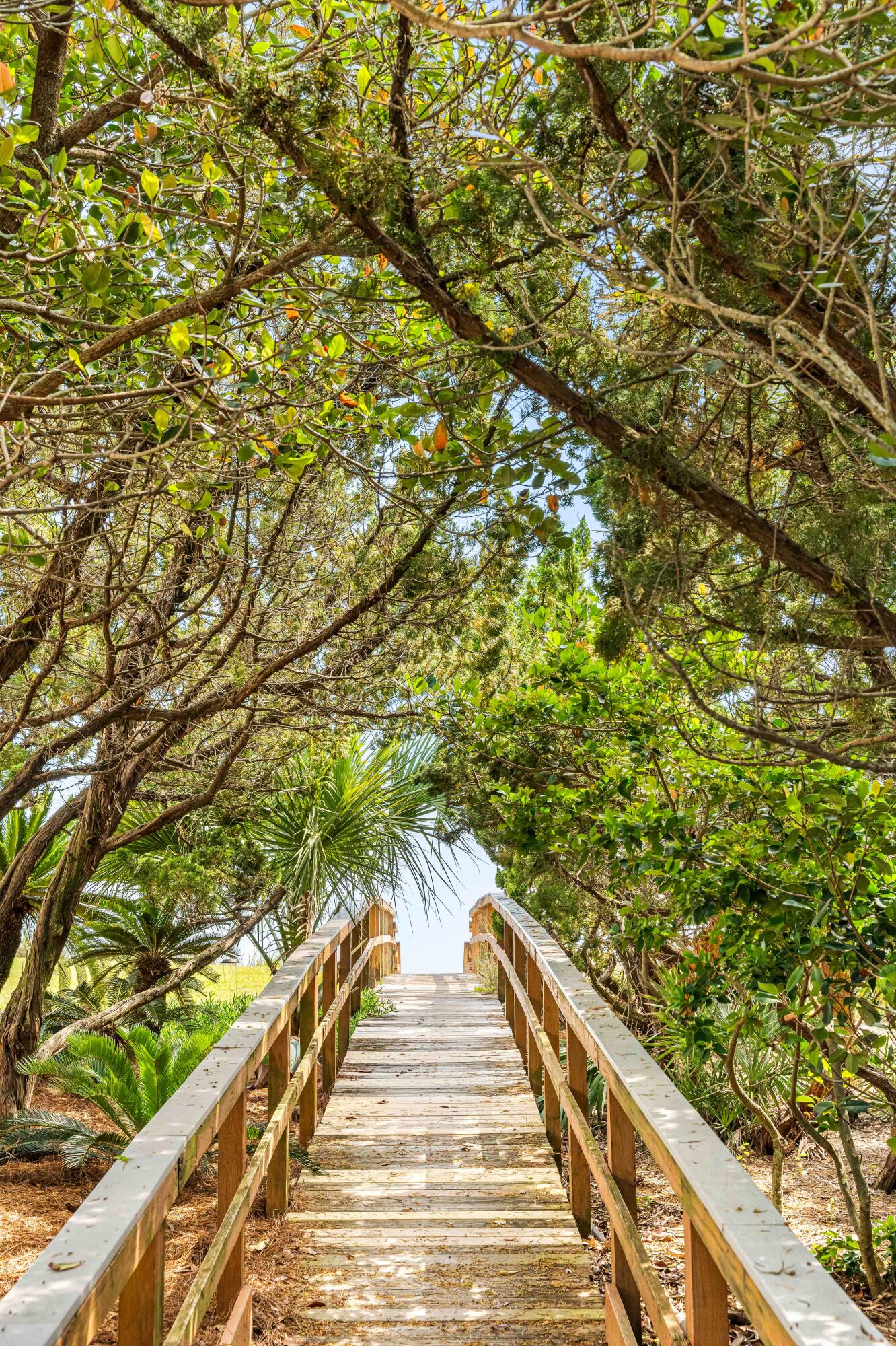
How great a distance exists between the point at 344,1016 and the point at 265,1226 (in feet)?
9.62

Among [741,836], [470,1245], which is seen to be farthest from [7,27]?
[470,1245]

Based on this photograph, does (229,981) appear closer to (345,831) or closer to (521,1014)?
(345,831)

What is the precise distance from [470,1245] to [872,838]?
193 cm

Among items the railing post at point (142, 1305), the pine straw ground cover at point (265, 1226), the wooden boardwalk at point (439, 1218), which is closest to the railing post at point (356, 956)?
the pine straw ground cover at point (265, 1226)

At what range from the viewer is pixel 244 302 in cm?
417

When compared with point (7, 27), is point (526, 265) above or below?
below

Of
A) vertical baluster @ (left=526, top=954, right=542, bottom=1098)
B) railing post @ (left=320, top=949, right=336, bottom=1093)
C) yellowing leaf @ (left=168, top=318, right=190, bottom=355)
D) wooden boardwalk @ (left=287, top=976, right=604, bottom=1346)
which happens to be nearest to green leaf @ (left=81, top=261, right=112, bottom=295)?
yellowing leaf @ (left=168, top=318, right=190, bottom=355)

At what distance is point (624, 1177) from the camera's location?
2598 mm

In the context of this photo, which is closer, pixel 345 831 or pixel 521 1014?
pixel 521 1014

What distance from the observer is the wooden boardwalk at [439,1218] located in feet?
9.48

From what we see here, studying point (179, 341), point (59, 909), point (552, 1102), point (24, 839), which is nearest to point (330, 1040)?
point (552, 1102)

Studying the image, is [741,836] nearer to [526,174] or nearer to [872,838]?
[872,838]

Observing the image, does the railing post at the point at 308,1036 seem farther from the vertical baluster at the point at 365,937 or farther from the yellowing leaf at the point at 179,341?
the vertical baluster at the point at 365,937

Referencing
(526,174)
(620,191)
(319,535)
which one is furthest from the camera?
(319,535)
